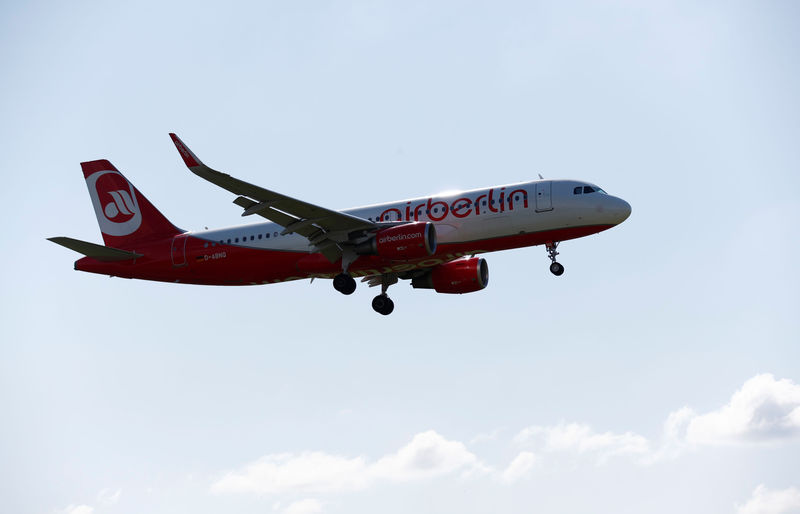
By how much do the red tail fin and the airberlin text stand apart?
12.2 metres

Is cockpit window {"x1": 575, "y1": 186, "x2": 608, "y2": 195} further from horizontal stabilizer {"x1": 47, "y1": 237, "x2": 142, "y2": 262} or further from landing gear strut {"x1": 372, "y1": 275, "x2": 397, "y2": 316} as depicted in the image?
horizontal stabilizer {"x1": 47, "y1": 237, "x2": 142, "y2": 262}

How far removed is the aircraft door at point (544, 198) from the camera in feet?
122

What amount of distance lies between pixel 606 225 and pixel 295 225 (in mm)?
12854

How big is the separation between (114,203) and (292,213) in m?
13.4

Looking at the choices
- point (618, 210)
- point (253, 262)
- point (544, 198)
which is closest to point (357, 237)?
point (253, 262)

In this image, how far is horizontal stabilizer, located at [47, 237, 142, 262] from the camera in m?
41.5

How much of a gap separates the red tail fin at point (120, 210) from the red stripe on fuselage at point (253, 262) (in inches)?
46.9

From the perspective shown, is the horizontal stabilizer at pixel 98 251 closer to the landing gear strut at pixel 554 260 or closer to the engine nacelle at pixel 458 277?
the engine nacelle at pixel 458 277

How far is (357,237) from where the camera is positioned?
38812 millimetres

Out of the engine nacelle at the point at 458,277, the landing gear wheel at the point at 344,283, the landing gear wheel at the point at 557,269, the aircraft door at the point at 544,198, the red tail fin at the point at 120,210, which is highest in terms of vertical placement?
the red tail fin at the point at 120,210

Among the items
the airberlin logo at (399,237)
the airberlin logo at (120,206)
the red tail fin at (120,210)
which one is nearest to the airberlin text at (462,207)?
the airberlin logo at (399,237)

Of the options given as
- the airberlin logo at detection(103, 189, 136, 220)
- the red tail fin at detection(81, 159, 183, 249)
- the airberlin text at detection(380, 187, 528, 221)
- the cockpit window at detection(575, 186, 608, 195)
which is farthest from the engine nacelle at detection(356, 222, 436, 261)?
the airberlin logo at detection(103, 189, 136, 220)

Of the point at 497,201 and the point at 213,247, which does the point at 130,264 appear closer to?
the point at 213,247

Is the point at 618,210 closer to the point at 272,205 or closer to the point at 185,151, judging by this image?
the point at 272,205
